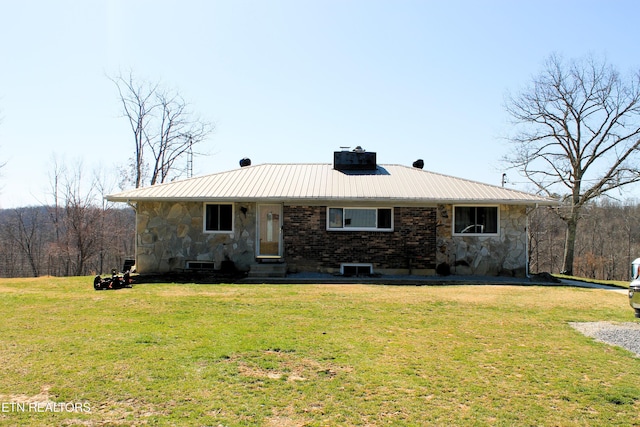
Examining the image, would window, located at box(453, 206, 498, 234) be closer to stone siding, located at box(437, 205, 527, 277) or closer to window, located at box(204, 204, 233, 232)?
stone siding, located at box(437, 205, 527, 277)

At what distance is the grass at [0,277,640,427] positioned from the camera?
373cm

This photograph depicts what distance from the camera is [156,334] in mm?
6117

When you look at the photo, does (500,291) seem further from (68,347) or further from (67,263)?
(67,263)

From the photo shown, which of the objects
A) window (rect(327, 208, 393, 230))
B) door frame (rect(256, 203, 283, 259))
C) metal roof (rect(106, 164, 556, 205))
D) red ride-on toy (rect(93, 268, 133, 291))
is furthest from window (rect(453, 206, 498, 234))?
red ride-on toy (rect(93, 268, 133, 291))

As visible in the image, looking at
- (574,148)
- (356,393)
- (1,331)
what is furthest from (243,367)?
(574,148)

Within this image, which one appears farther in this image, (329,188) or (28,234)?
(28,234)

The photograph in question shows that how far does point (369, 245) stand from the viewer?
1396cm

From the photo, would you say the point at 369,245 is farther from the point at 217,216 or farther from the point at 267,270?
the point at 217,216

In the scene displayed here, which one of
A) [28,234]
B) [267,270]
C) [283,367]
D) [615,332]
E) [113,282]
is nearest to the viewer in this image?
[283,367]

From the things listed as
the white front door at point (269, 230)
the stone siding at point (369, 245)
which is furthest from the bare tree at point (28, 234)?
the stone siding at point (369, 245)

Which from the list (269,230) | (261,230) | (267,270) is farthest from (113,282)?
(269,230)

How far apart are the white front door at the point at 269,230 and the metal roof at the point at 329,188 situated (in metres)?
0.67

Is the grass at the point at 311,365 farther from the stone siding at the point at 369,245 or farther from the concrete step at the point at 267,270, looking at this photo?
the stone siding at the point at 369,245

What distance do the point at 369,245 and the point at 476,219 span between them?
3.39 metres
